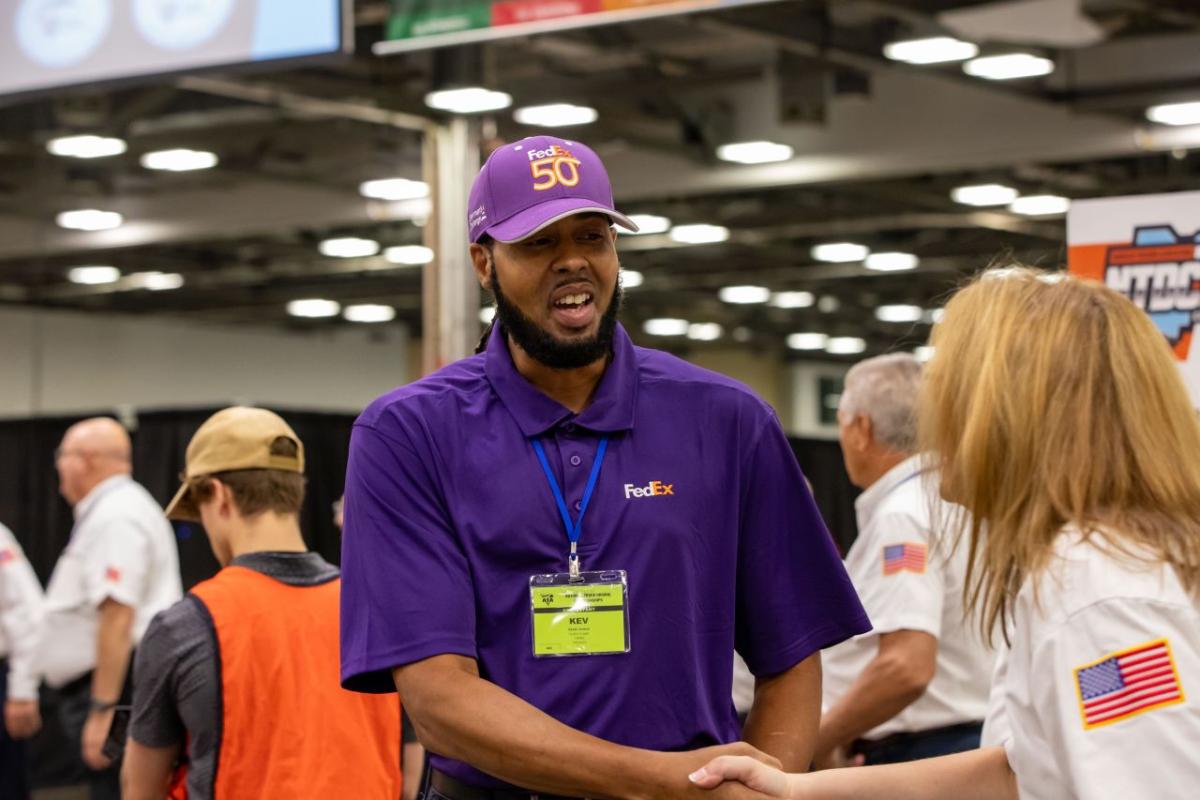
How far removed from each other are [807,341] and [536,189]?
1961cm

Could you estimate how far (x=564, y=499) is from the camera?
1.98m

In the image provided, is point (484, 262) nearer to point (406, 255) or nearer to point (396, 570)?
point (396, 570)

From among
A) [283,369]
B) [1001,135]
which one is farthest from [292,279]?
[1001,135]

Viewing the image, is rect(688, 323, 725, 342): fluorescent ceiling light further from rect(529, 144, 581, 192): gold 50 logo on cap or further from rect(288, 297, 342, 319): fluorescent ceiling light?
rect(529, 144, 581, 192): gold 50 logo on cap

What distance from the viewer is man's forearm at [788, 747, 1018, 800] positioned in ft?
6.18

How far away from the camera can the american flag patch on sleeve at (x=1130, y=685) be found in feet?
4.99

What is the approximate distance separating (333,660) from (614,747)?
3.66 ft

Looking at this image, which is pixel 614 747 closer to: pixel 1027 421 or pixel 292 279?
pixel 1027 421

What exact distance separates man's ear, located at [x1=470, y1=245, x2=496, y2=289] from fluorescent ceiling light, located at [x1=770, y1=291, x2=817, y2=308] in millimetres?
14537

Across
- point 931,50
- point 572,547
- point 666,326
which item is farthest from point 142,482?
point 666,326

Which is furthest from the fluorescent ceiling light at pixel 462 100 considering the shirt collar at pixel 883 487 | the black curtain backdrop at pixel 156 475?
the shirt collar at pixel 883 487

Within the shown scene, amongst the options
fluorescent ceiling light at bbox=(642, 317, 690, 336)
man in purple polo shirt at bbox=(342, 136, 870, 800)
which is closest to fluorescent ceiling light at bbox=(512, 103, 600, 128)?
man in purple polo shirt at bbox=(342, 136, 870, 800)

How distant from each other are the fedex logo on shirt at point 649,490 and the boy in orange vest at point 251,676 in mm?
1036

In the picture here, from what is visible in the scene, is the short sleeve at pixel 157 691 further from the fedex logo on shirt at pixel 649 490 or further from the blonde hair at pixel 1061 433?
the blonde hair at pixel 1061 433
